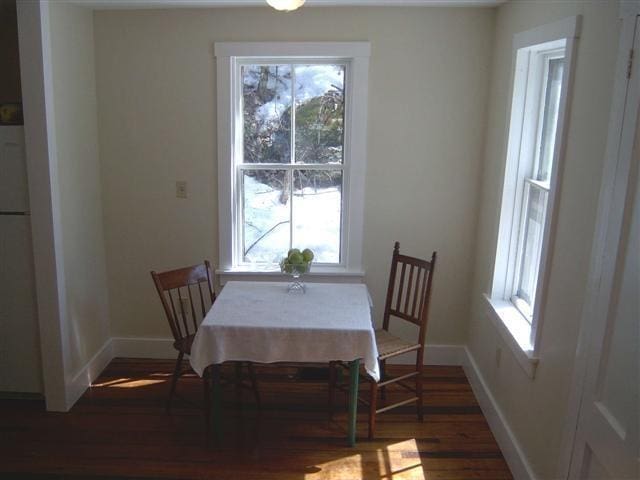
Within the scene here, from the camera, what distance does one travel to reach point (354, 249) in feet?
12.4

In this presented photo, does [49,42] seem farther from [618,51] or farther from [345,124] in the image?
[618,51]

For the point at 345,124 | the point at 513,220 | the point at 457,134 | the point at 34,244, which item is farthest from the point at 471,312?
the point at 34,244

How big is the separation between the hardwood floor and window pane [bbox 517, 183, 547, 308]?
86 centimetres

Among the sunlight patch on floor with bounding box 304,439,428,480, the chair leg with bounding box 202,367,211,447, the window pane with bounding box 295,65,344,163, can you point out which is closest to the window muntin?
the window pane with bounding box 295,65,344,163

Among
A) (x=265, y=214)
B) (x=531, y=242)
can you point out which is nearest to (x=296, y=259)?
(x=265, y=214)

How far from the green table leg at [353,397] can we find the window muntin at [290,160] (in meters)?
1.14

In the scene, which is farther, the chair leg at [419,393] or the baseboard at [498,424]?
the chair leg at [419,393]

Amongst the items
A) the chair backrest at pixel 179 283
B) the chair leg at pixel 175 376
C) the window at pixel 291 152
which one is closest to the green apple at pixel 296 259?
the chair backrest at pixel 179 283

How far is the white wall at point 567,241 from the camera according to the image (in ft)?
6.55

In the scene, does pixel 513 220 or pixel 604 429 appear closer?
pixel 604 429

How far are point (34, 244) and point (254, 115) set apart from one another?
62.1 inches

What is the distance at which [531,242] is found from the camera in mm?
2967

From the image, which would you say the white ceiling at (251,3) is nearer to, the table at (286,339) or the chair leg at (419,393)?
the table at (286,339)

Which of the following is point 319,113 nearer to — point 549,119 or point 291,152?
point 291,152
